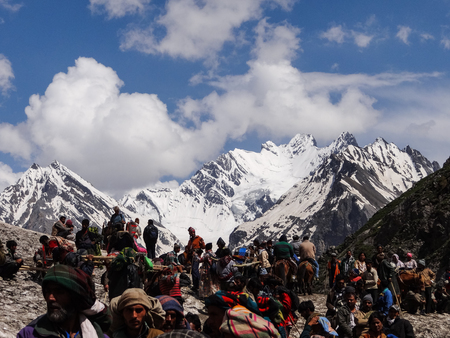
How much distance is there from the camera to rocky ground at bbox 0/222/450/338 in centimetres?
1220

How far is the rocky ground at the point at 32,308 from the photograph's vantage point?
12.2 m

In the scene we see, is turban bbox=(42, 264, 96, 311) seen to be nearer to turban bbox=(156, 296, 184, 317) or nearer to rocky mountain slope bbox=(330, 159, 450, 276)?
turban bbox=(156, 296, 184, 317)

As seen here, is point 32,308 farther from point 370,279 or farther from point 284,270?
point 370,279

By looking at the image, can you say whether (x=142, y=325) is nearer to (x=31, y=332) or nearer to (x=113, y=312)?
(x=113, y=312)

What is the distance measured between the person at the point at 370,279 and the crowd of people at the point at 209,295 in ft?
0.12

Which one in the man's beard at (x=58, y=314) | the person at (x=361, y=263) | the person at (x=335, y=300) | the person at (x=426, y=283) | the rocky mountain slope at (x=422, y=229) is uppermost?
the rocky mountain slope at (x=422, y=229)

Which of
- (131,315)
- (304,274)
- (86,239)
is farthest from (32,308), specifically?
(304,274)

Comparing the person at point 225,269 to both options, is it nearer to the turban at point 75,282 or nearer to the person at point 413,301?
the person at point 413,301

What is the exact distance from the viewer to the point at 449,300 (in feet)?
65.3

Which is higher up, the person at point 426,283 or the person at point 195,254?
the person at point 195,254

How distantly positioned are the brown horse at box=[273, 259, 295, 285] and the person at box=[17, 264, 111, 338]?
49.7 ft

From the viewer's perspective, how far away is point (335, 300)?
13.8 metres

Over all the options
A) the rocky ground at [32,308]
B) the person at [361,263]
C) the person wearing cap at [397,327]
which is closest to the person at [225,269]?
the rocky ground at [32,308]

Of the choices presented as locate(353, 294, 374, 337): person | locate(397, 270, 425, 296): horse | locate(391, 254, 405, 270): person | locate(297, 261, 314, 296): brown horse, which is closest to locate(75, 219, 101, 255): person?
locate(297, 261, 314, 296): brown horse
